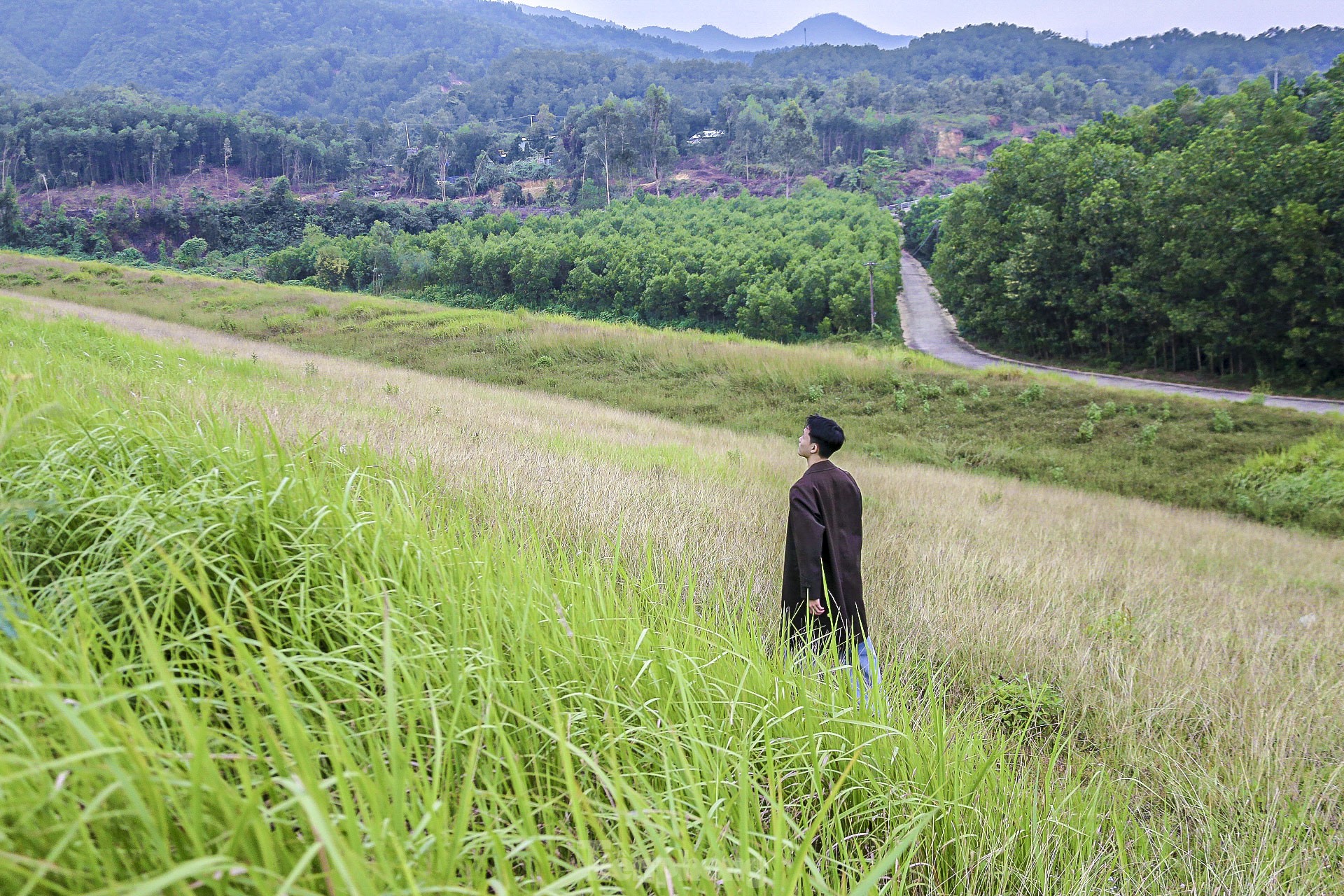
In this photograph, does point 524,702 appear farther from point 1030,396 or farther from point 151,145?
point 151,145

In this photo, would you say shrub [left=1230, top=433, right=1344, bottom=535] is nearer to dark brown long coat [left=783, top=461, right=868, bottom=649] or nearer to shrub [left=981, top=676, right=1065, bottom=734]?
shrub [left=981, top=676, right=1065, bottom=734]

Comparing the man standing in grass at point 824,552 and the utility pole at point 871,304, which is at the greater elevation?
the utility pole at point 871,304

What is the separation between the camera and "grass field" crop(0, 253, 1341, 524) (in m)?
22.0

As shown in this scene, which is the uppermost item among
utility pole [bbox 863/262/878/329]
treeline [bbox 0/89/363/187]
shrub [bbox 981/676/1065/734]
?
treeline [bbox 0/89/363/187]

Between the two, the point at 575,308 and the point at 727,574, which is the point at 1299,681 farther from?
the point at 575,308

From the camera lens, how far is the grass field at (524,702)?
1.21 metres

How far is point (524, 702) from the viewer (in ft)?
6.60

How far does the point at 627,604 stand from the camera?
2986 mm

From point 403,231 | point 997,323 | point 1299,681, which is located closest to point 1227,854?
point 1299,681

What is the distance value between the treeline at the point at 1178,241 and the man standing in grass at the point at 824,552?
38.6 meters

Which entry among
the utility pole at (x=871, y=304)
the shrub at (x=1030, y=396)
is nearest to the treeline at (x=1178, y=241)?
the utility pole at (x=871, y=304)

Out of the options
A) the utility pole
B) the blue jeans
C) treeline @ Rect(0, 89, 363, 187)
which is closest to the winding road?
the utility pole

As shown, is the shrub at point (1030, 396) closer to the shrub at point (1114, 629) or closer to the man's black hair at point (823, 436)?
the shrub at point (1114, 629)

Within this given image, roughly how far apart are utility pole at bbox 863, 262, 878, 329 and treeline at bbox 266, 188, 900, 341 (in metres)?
0.31
